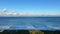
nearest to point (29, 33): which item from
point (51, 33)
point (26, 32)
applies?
point (26, 32)

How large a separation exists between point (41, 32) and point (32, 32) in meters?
0.20

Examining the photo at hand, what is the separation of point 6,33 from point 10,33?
3.6 inches

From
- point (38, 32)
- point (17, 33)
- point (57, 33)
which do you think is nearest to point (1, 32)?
point (17, 33)

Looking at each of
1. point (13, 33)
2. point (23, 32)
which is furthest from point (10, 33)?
point (23, 32)

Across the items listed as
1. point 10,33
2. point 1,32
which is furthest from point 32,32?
point 1,32

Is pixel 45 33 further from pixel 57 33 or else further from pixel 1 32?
pixel 1 32

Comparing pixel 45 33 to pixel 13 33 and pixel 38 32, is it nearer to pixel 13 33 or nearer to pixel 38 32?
pixel 38 32

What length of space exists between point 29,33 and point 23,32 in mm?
136

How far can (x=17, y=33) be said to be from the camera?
3.04 meters

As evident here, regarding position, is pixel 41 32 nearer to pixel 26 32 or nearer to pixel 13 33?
pixel 26 32

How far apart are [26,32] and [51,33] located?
56cm

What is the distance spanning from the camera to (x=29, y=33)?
302 cm

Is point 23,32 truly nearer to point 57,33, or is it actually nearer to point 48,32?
point 48,32

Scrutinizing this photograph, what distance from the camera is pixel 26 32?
303 centimetres
